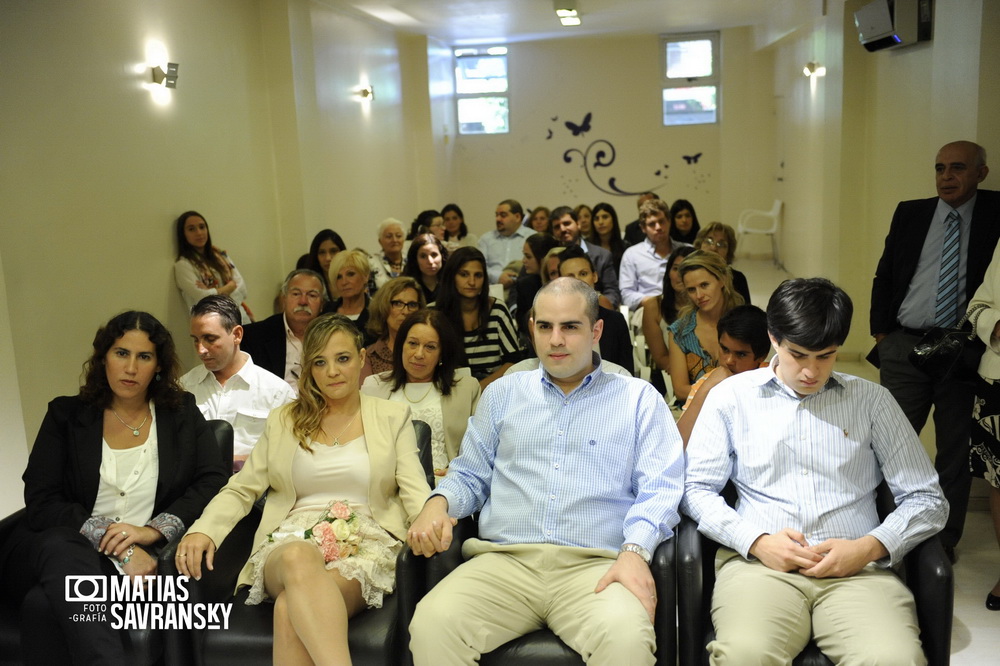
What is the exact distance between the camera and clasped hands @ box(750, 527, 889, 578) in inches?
95.7

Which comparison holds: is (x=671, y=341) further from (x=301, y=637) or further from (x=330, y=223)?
(x=330, y=223)

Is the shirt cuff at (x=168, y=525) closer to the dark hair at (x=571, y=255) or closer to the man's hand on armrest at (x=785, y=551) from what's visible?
the man's hand on armrest at (x=785, y=551)

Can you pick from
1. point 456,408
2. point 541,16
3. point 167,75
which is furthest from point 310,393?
point 541,16

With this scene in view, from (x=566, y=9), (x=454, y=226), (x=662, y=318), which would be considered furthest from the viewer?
(x=454, y=226)

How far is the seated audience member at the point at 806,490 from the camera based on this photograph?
2375 millimetres

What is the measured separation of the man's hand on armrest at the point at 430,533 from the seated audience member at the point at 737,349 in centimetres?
98

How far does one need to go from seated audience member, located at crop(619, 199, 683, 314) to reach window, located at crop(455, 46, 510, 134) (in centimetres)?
857

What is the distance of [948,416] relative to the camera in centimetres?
384

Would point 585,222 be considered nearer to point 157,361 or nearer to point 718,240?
point 718,240

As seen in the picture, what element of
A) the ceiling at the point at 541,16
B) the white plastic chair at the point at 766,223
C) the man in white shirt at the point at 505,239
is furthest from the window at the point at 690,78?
the man in white shirt at the point at 505,239

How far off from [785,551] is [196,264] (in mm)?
4936

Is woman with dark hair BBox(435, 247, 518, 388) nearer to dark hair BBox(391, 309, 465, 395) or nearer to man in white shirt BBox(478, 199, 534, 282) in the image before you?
dark hair BBox(391, 309, 465, 395)

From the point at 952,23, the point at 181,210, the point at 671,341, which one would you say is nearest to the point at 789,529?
the point at 671,341

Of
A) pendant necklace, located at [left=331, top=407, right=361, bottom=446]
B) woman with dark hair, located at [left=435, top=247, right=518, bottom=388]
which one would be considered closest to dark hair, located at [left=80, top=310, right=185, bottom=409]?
pendant necklace, located at [left=331, top=407, right=361, bottom=446]
